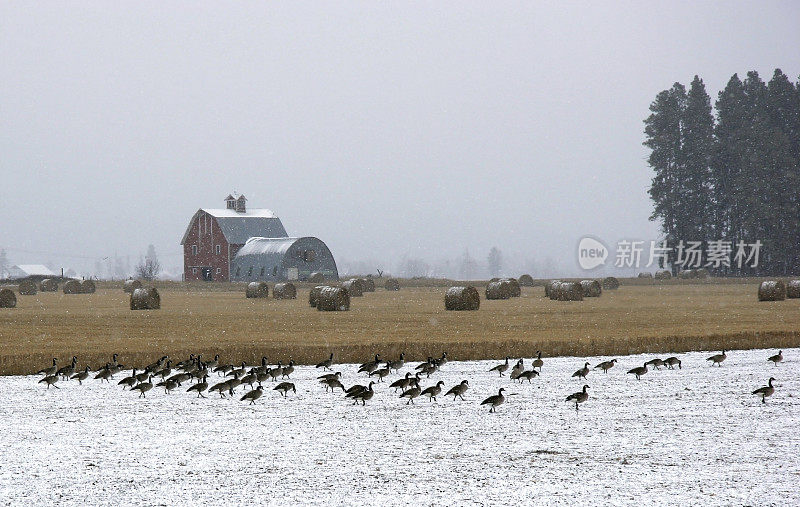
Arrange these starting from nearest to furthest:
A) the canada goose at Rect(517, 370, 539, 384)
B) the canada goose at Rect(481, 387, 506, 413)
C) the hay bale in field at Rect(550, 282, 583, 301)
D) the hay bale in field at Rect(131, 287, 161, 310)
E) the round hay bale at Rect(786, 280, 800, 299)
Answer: the canada goose at Rect(481, 387, 506, 413)
the canada goose at Rect(517, 370, 539, 384)
the hay bale in field at Rect(131, 287, 161, 310)
the round hay bale at Rect(786, 280, 800, 299)
the hay bale in field at Rect(550, 282, 583, 301)

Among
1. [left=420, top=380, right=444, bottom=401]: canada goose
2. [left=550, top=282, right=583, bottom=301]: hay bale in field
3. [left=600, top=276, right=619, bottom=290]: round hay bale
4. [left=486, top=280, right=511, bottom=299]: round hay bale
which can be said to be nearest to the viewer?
[left=420, top=380, right=444, bottom=401]: canada goose

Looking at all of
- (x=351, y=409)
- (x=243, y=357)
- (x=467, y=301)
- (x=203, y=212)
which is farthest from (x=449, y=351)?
(x=203, y=212)

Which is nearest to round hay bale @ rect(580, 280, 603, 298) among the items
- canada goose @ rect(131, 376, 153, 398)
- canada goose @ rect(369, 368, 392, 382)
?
canada goose @ rect(369, 368, 392, 382)

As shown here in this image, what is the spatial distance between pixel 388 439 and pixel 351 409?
3183mm

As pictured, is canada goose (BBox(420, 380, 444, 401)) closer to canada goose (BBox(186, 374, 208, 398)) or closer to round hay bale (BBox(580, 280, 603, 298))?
canada goose (BBox(186, 374, 208, 398))

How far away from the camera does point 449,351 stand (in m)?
26.2

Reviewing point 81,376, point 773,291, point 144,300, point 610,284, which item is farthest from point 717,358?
point 610,284

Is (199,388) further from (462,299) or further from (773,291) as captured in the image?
(773,291)

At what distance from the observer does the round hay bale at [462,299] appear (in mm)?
49125

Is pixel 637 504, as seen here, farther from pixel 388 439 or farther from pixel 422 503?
pixel 388 439

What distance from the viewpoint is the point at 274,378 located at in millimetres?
21156

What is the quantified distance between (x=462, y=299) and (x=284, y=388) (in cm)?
3043

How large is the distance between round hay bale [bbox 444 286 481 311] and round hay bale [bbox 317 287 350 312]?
532 cm

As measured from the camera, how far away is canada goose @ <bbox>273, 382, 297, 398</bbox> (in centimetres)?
1884
